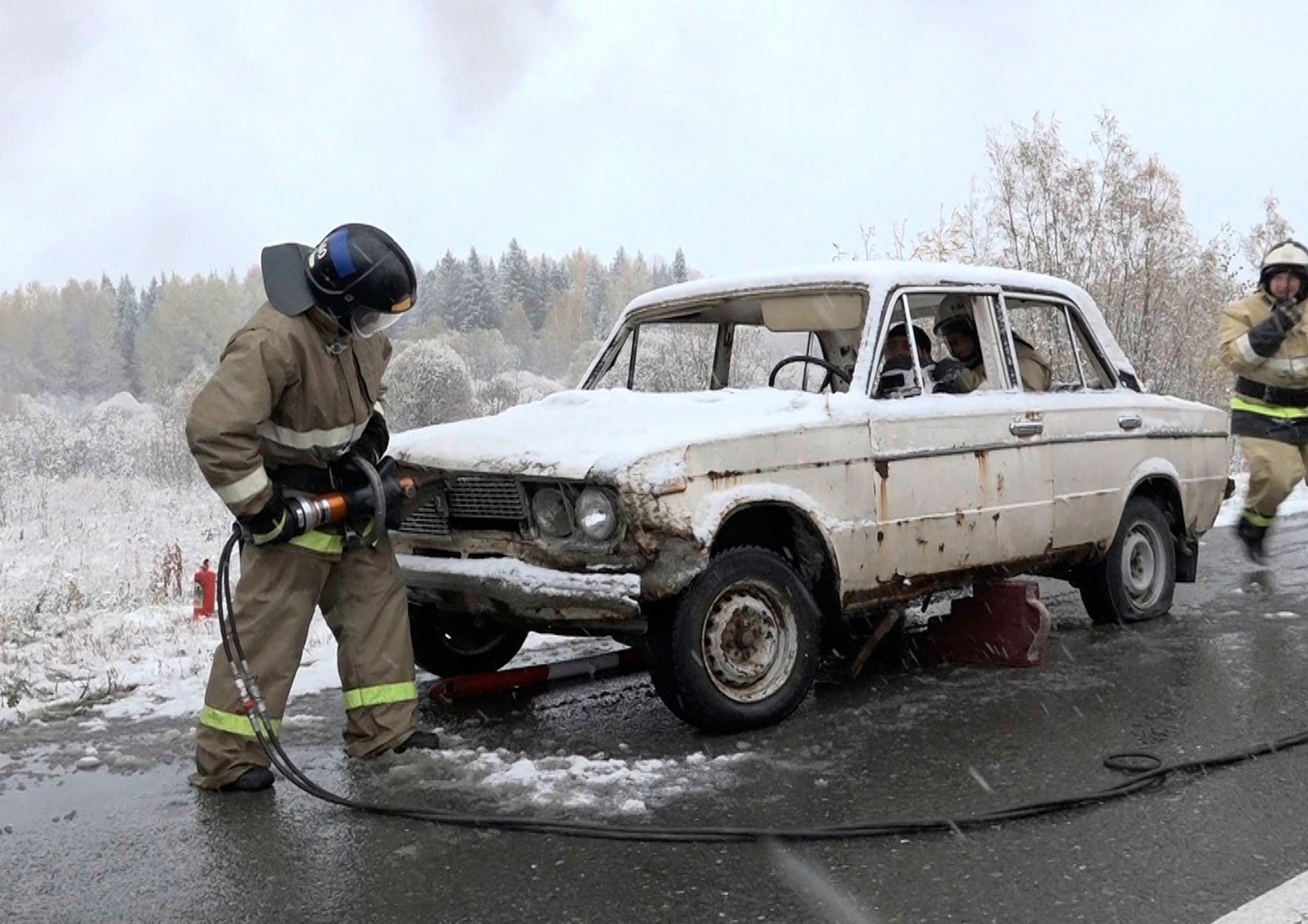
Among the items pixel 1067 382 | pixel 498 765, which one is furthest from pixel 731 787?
pixel 1067 382

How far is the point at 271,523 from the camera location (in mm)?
3928

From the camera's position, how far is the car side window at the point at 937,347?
5285 mm

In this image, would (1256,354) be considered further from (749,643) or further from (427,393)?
(427,393)

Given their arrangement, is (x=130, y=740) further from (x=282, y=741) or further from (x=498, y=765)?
(x=498, y=765)

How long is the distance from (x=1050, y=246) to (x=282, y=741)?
17.5m

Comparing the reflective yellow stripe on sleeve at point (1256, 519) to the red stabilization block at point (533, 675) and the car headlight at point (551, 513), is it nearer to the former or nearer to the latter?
the red stabilization block at point (533, 675)

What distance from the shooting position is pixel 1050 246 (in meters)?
19.6

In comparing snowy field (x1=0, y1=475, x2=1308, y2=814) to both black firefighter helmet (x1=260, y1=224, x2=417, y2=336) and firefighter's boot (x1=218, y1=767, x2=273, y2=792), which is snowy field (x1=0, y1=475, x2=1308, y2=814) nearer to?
firefighter's boot (x1=218, y1=767, x2=273, y2=792)

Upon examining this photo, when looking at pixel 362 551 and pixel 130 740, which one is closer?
pixel 362 551

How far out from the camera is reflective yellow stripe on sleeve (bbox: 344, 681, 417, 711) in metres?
4.29

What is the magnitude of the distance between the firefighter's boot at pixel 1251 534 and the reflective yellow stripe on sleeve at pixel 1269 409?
625 millimetres

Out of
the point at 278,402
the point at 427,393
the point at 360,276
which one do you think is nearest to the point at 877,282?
the point at 360,276

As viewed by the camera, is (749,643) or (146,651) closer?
(749,643)

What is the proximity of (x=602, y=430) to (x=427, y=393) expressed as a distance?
2814 cm
